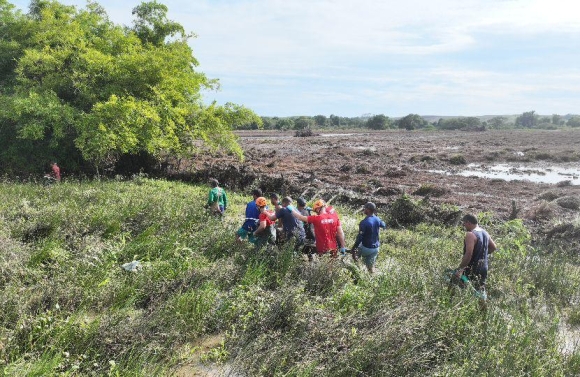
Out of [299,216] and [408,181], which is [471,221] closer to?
[299,216]

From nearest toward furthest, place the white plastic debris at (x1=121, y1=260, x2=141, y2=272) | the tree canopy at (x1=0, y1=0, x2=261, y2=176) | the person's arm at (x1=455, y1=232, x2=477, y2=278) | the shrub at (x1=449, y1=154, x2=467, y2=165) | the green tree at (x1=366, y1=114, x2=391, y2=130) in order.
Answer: the person's arm at (x1=455, y1=232, x2=477, y2=278), the white plastic debris at (x1=121, y1=260, x2=141, y2=272), the tree canopy at (x1=0, y1=0, x2=261, y2=176), the shrub at (x1=449, y1=154, x2=467, y2=165), the green tree at (x1=366, y1=114, x2=391, y2=130)

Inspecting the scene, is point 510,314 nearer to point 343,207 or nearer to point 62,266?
point 62,266

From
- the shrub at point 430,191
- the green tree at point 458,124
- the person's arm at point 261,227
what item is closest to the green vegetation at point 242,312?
the person's arm at point 261,227

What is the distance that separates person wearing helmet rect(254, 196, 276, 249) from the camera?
746 centimetres

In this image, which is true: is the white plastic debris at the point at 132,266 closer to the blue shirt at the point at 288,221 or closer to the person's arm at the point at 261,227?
the person's arm at the point at 261,227

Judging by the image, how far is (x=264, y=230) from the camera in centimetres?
760

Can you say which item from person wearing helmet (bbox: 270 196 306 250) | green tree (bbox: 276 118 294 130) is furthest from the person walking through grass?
green tree (bbox: 276 118 294 130)

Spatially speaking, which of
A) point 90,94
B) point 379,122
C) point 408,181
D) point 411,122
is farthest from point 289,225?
point 411,122

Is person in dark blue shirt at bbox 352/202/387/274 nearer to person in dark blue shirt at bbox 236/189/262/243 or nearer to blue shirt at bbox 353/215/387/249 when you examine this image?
blue shirt at bbox 353/215/387/249

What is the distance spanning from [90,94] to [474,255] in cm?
1461

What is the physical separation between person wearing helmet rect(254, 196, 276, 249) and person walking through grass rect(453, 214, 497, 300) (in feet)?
10.7

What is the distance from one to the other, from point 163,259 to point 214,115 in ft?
41.8

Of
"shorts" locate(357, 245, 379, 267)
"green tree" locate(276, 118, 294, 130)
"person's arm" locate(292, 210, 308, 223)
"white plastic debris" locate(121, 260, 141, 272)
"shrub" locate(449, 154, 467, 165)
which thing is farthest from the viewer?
"green tree" locate(276, 118, 294, 130)

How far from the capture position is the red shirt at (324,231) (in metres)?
6.99
